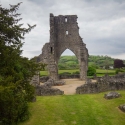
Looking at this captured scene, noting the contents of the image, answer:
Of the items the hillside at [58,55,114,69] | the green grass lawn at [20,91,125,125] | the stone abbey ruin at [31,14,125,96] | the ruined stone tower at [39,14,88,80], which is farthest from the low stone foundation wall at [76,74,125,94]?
the hillside at [58,55,114,69]

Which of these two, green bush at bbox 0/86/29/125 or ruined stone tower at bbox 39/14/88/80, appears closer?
green bush at bbox 0/86/29/125

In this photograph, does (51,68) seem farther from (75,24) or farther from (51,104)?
(51,104)

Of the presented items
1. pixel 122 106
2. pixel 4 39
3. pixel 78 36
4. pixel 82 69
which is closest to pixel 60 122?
pixel 122 106

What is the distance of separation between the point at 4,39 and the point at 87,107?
7842 mm

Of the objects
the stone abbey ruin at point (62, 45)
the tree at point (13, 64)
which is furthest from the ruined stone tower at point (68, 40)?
the tree at point (13, 64)

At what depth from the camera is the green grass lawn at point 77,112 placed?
12.4 m

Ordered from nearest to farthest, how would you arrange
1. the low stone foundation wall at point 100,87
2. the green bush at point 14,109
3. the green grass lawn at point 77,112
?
1. the green bush at point 14,109
2. the green grass lawn at point 77,112
3. the low stone foundation wall at point 100,87

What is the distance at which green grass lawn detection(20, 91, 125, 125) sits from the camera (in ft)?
40.6

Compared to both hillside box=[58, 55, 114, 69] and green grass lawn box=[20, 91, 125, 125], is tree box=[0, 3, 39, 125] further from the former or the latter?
hillside box=[58, 55, 114, 69]

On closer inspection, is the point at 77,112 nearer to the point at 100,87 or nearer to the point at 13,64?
the point at 13,64

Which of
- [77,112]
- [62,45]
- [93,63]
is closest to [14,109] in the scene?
[77,112]

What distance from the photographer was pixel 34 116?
1338cm

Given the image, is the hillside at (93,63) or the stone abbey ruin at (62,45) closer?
the stone abbey ruin at (62,45)

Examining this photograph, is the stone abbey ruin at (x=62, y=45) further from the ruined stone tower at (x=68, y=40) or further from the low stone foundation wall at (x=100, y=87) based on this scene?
the low stone foundation wall at (x=100, y=87)
